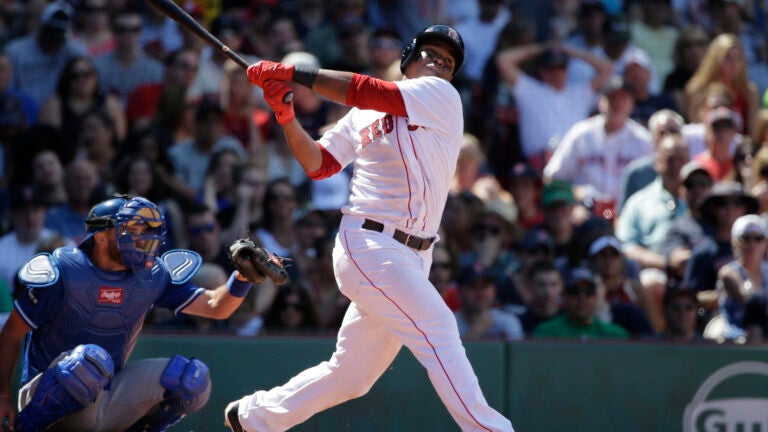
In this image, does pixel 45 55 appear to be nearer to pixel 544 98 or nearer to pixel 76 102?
pixel 76 102

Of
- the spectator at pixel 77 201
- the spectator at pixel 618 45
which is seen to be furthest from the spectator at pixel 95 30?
the spectator at pixel 618 45

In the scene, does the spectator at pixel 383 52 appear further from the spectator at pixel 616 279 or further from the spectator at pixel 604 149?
the spectator at pixel 616 279

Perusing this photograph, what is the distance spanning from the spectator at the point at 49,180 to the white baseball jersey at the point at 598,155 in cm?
355

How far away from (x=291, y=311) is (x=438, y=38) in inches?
110

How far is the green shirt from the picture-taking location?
24.3 feet

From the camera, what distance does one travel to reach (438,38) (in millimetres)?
5195

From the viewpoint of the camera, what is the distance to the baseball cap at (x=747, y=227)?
7.75 m

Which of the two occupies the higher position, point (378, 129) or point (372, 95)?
point (372, 95)

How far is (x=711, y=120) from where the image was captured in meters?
8.98

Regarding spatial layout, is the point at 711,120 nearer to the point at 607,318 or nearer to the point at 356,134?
the point at 607,318

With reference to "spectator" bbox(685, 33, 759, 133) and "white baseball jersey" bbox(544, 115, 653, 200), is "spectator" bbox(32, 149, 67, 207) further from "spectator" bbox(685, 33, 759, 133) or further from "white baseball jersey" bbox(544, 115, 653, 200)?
"spectator" bbox(685, 33, 759, 133)

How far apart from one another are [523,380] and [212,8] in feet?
18.3

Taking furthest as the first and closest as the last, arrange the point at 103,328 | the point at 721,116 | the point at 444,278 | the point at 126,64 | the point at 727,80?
the point at 727,80 → the point at 126,64 → the point at 721,116 → the point at 444,278 → the point at 103,328

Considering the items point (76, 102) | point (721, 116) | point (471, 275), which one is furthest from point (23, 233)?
point (721, 116)
